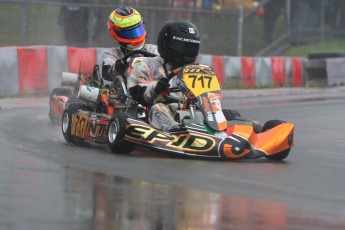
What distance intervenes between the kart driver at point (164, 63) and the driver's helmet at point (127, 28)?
1.50 meters

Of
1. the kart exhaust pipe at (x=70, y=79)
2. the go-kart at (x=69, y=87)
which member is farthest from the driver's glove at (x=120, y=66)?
the kart exhaust pipe at (x=70, y=79)

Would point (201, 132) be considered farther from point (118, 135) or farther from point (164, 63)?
point (164, 63)

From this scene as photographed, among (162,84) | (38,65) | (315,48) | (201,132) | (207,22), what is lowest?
(315,48)

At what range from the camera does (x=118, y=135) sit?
9.42 metres

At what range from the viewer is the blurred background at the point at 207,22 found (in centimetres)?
1839

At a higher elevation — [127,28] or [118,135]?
[127,28]

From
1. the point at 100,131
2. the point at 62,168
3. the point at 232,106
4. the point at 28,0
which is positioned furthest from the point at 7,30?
the point at 62,168

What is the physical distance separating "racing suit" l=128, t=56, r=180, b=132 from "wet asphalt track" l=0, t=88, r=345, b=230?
1.21ft

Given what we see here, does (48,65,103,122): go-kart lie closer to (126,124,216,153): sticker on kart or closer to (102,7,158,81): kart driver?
(102,7,158,81): kart driver

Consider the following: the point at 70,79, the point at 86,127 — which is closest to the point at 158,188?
the point at 86,127

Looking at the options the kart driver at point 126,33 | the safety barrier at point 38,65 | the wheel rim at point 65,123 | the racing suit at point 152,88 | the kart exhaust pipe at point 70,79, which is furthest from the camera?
the safety barrier at point 38,65

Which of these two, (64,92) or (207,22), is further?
(207,22)

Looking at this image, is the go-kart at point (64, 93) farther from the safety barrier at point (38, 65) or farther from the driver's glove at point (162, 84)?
the driver's glove at point (162, 84)

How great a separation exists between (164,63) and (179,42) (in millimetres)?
351
